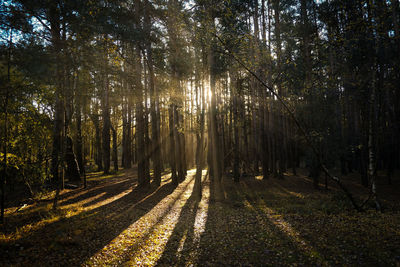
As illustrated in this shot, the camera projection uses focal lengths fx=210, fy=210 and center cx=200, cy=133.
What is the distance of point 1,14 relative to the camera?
22.3 ft

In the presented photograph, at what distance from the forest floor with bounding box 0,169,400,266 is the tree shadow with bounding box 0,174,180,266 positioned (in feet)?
0.07

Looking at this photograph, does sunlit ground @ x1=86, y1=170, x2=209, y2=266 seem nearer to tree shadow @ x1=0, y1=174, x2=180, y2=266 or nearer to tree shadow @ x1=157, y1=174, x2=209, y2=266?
tree shadow @ x1=157, y1=174, x2=209, y2=266

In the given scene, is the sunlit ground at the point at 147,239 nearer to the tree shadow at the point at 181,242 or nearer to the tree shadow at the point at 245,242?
the tree shadow at the point at 181,242

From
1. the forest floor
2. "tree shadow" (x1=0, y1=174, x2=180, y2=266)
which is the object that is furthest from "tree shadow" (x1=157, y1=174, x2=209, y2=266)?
"tree shadow" (x1=0, y1=174, x2=180, y2=266)

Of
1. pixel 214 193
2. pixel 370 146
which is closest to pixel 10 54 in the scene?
pixel 214 193

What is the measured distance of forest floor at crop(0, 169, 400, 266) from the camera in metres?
5.06

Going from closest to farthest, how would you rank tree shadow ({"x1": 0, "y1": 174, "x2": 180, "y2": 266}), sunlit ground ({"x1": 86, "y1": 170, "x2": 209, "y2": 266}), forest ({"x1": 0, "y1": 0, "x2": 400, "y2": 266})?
tree shadow ({"x1": 0, "y1": 174, "x2": 180, "y2": 266})
sunlit ground ({"x1": 86, "y1": 170, "x2": 209, "y2": 266})
forest ({"x1": 0, "y1": 0, "x2": 400, "y2": 266})

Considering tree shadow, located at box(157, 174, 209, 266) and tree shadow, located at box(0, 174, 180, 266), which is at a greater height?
tree shadow, located at box(0, 174, 180, 266)

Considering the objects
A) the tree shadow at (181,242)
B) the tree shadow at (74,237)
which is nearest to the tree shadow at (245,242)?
the tree shadow at (181,242)

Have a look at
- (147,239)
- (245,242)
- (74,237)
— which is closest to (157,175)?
(147,239)

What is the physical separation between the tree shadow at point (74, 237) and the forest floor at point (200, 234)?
0.07 feet

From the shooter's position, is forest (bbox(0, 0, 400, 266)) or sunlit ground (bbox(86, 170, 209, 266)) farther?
forest (bbox(0, 0, 400, 266))

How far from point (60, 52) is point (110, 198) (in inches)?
293

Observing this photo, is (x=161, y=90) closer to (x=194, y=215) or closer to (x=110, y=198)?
(x=110, y=198)
